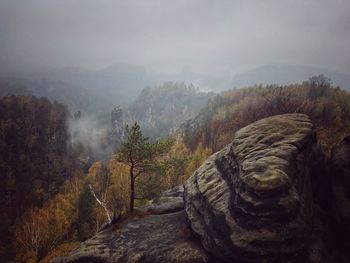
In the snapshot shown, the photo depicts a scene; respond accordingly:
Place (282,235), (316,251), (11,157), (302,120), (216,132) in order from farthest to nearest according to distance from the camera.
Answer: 1. (11,157)
2. (216,132)
3. (302,120)
4. (316,251)
5. (282,235)

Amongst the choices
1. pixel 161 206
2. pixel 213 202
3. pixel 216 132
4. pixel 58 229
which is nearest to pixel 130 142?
pixel 161 206

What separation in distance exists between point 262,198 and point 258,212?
3.12 feet

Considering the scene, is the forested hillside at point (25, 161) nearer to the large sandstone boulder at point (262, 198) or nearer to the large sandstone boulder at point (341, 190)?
the large sandstone boulder at point (262, 198)

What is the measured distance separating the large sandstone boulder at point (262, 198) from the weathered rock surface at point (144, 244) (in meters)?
1.65

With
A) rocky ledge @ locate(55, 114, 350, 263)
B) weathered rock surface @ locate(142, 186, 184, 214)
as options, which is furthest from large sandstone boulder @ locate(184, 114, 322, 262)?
weathered rock surface @ locate(142, 186, 184, 214)

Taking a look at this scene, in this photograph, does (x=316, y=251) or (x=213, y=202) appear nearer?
(x=316, y=251)

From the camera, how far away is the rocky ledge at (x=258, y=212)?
59.5 ft

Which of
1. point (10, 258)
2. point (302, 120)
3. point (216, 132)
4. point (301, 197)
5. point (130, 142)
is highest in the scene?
point (302, 120)

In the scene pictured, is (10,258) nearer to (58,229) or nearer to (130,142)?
(58,229)

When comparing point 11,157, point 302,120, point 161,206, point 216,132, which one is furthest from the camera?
point 11,157

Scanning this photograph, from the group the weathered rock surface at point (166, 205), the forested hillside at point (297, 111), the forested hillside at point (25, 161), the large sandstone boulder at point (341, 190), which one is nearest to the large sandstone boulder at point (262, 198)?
the large sandstone boulder at point (341, 190)

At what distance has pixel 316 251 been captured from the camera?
19.7 metres

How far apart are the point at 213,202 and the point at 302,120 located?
1131cm

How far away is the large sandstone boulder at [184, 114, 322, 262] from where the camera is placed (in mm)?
17969
